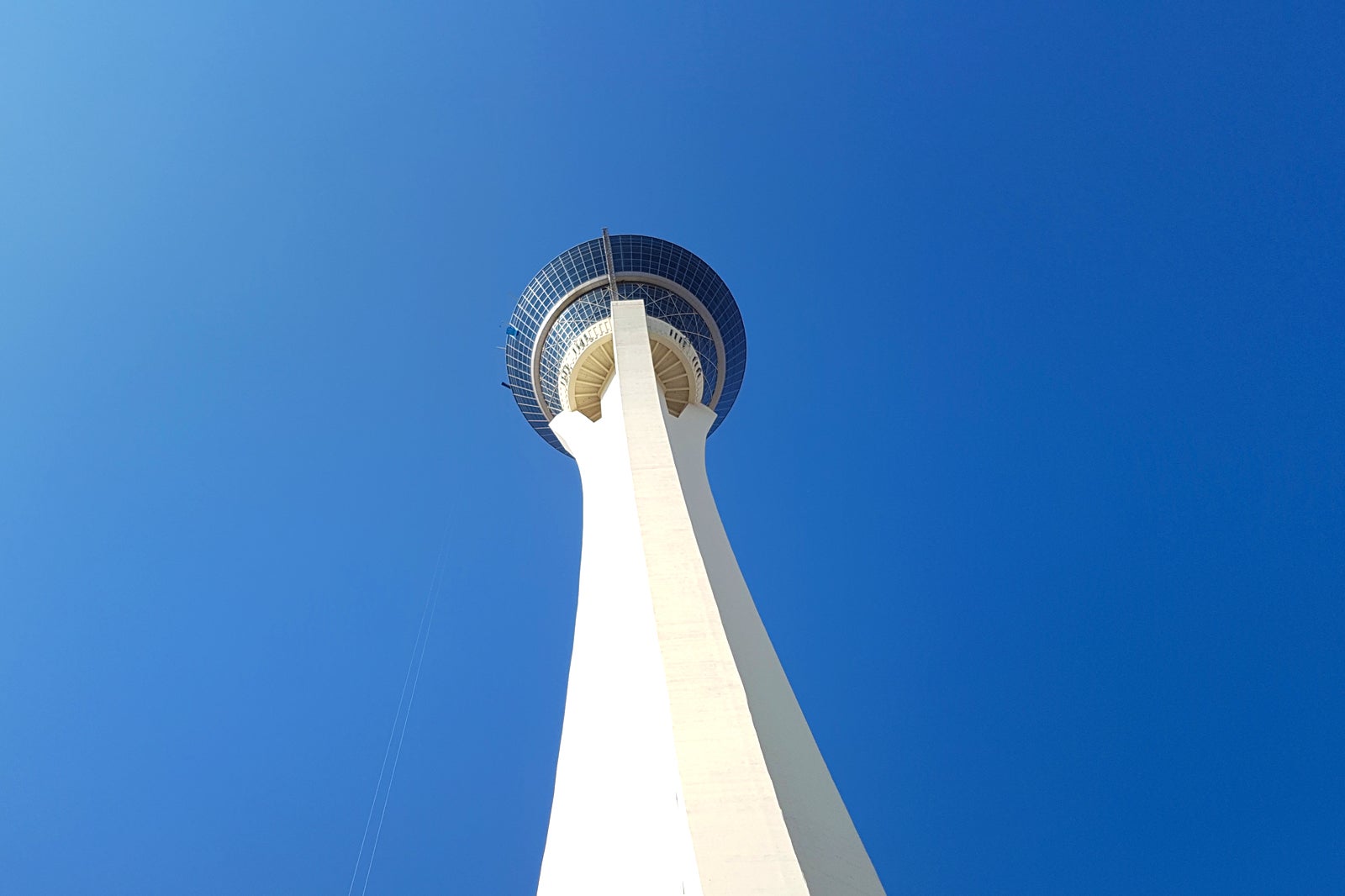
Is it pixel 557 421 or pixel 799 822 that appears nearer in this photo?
pixel 799 822

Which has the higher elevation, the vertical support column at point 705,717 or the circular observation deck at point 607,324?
the circular observation deck at point 607,324

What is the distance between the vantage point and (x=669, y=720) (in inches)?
531

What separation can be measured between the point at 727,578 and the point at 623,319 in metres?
11.0

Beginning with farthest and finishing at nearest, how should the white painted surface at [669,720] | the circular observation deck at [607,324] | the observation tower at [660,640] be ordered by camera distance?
the circular observation deck at [607,324] → the observation tower at [660,640] → the white painted surface at [669,720]

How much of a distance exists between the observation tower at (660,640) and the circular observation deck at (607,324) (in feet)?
0.32

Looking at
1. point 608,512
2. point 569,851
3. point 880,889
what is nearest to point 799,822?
point 880,889

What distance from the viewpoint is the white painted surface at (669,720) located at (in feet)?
38.5

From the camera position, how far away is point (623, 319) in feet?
93.4

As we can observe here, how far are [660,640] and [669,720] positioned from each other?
1.98 meters

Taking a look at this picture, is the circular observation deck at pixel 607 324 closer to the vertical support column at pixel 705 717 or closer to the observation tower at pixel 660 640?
the observation tower at pixel 660 640

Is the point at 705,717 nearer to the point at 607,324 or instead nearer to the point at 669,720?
the point at 669,720

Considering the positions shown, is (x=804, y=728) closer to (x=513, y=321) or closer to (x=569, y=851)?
(x=569, y=851)

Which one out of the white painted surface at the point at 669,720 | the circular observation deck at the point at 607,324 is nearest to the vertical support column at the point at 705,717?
the white painted surface at the point at 669,720

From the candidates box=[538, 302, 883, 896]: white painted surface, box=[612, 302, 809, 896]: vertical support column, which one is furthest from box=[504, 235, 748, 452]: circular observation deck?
box=[612, 302, 809, 896]: vertical support column
